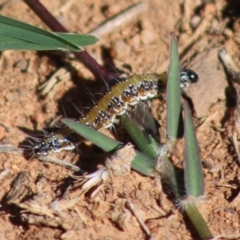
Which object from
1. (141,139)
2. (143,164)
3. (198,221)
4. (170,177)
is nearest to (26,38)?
(141,139)

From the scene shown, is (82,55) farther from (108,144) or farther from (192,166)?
(192,166)

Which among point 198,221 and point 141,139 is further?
point 141,139

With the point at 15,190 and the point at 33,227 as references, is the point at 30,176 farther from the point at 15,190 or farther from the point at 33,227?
the point at 33,227

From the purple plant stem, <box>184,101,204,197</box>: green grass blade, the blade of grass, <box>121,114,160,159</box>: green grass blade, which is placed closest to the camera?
<box>184,101,204,197</box>: green grass blade

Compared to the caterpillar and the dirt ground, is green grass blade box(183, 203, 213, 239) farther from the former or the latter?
the caterpillar

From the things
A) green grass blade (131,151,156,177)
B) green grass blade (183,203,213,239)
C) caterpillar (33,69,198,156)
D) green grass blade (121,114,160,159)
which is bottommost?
green grass blade (183,203,213,239)

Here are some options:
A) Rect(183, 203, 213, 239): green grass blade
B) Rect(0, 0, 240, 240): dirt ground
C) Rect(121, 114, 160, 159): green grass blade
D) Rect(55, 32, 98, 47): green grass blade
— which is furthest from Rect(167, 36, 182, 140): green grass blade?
Rect(55, 32, 98, 47): green grass blade
